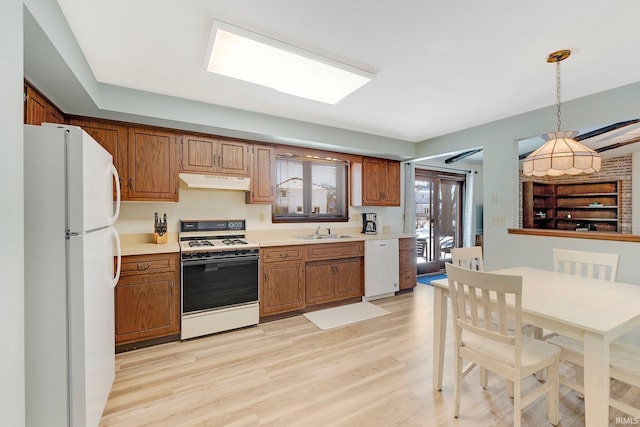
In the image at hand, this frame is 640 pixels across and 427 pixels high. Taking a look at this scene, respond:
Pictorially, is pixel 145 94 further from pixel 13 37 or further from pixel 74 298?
pixel 74 298

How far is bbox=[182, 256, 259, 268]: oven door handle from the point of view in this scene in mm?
2761

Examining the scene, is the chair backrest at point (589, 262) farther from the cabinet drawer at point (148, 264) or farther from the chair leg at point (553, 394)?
the cabinet drawer at point (148, 264)

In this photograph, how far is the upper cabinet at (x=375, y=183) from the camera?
4.31 m

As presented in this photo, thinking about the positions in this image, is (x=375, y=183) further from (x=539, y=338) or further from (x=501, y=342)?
(x=501, y=342)

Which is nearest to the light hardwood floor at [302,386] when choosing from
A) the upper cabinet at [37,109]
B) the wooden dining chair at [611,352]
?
the wooden dining chair at [611,352]

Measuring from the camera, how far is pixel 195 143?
304 cm

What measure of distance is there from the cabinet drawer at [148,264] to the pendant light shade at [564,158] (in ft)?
10.9

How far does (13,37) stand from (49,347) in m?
1.38

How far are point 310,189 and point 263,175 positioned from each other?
93 cm

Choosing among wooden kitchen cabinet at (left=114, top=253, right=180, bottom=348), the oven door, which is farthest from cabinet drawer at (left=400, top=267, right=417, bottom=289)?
wooden kitchen cabinet at (left=114, top=253, right=180, bottom=348)

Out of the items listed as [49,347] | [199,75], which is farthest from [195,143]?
[49,347]

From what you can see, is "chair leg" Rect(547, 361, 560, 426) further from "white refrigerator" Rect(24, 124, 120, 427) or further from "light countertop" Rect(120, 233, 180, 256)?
"light countertop" Rect(120, 233, 180, 256)

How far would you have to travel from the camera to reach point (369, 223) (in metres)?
4.54

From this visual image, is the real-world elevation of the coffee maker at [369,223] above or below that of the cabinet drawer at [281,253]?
above
